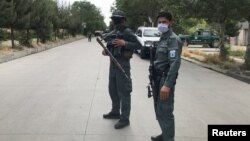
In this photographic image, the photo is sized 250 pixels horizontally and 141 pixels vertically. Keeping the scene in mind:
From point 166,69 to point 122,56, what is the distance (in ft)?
5.19

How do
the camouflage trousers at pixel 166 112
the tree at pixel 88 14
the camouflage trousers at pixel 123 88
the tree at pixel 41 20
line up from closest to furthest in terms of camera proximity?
the camouflage trousers at pixel 166 112 → the camouflage trousers at pixel 123 88 → the tree at pixel 41 20 → the tree at pixel 88 14

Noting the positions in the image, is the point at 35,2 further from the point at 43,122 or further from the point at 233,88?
the point at 43,122

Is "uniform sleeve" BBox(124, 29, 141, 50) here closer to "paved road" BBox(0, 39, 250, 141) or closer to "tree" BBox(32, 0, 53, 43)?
"paved road" BBox(0, 39, 250, 141)

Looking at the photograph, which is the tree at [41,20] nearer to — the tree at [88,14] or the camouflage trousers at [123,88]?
the camouflage trousers at [123,88]

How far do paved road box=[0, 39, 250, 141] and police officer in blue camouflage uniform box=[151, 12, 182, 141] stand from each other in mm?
987

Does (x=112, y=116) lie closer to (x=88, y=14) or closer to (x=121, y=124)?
(x=121, y=124)

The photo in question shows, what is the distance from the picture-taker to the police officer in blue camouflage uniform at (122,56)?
23.0 feet

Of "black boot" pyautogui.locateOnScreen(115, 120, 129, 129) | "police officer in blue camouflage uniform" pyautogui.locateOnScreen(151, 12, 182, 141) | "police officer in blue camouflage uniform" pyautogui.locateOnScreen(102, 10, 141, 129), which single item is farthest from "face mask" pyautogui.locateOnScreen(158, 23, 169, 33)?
"black boot" pyautogui.locateOnScreen(115, 120, 129, 129)

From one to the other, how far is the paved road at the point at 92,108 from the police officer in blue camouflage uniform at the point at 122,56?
362mm

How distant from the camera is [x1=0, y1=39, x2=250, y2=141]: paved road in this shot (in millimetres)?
7004

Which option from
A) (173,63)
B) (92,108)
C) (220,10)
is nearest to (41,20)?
(220,10)

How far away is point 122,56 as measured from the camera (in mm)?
7176

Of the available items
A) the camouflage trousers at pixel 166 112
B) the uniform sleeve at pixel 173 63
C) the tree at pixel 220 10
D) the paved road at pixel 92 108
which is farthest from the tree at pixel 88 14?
the uniform sleeve at pixel 173 63

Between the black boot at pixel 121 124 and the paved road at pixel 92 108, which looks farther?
the black boot at pixel 121 124
